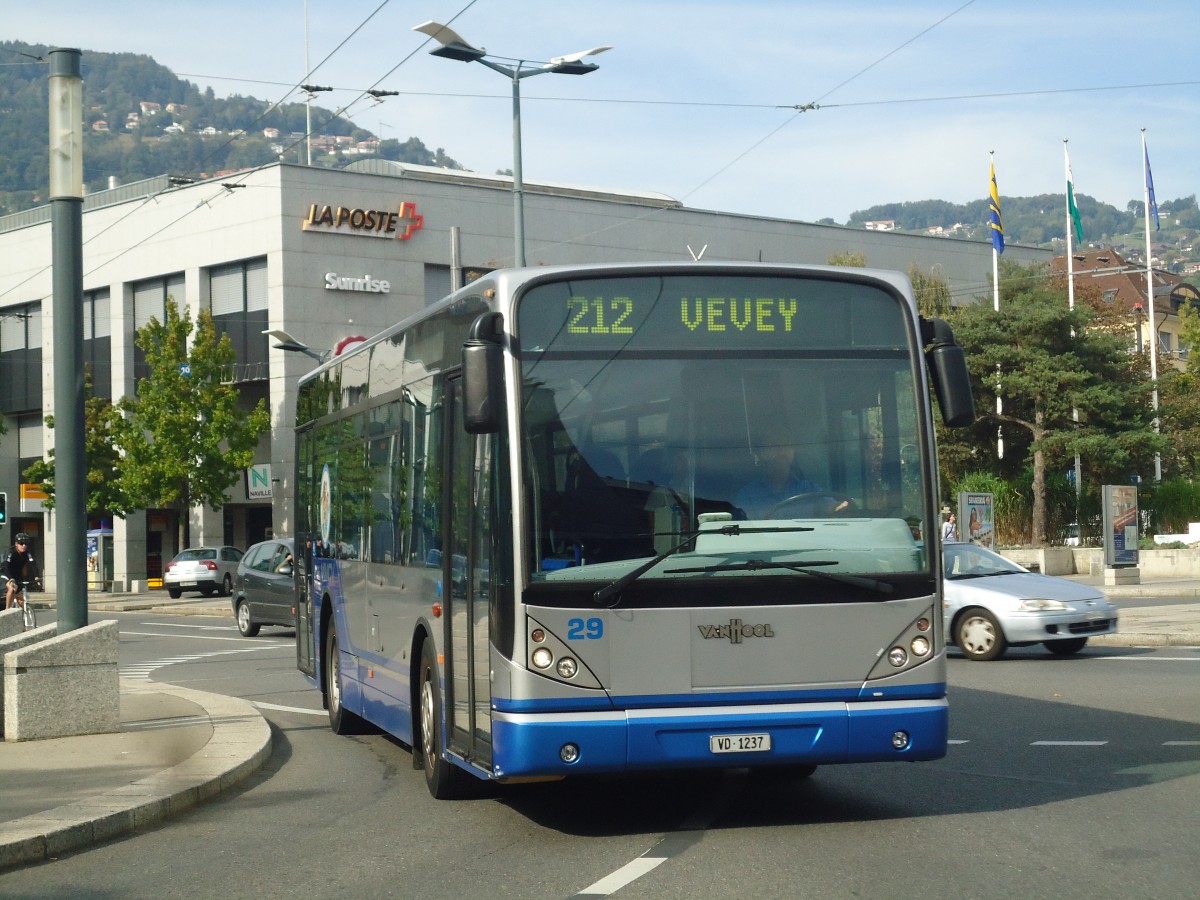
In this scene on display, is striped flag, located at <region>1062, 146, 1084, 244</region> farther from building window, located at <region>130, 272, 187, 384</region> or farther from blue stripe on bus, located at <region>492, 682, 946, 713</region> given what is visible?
blue stripe on bus, located at <region>492, 682, 946, 713</region>

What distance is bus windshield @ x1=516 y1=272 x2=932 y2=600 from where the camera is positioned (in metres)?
7.98

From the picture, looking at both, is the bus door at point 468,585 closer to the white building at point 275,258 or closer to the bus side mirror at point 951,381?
the bus side mirror at point 951,381

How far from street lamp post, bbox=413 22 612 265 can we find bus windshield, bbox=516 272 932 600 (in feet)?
47.4

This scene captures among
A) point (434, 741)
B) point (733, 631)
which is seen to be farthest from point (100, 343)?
point (733, 631)

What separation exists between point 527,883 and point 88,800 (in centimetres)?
322

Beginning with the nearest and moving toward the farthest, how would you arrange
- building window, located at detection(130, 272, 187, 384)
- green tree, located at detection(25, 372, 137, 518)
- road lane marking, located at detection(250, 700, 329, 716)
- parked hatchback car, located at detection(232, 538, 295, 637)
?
1. road lane marking, located at detection(250, 700, 329, 716)
2. parked hatchback car, located at detection(232, 538, 295, 637)
3. green tree, located at detection(25, 372, 137, 518)
4. building window, located at detection(130, 272, 187, 384)

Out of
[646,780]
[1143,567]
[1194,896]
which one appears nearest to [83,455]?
[646,780]

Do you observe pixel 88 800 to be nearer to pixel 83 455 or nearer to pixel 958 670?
pixel 83 455

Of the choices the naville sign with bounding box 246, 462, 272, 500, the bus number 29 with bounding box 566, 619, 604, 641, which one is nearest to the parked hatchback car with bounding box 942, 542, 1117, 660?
the bus number 29 with bounding box 566, 619, 604, 641

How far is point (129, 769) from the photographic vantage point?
33.7 ft

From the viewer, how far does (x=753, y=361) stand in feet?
27.3

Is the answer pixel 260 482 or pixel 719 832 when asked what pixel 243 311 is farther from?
pixel 719 832

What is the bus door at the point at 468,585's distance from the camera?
8.20m

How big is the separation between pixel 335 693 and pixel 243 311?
44.3 metres
